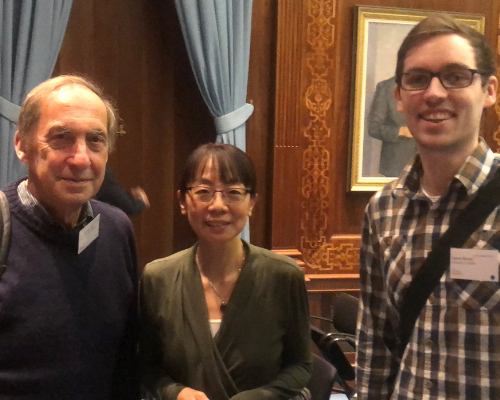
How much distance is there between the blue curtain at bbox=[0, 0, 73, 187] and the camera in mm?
2930

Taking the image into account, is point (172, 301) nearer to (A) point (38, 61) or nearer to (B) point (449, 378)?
(B) point (449, 378)

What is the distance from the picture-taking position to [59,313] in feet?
4.24

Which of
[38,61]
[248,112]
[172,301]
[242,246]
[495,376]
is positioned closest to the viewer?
[495,376]

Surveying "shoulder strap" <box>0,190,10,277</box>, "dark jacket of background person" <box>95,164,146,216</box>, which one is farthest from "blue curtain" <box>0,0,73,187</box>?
"shoulder strap" <box>0,190,10,277</box>

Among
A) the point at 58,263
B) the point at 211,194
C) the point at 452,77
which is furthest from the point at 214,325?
the point at 452,77

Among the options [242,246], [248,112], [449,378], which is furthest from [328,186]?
[449,378]

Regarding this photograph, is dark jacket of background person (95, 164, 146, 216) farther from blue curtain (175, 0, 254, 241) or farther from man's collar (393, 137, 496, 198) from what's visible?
man's collar (393, 137, 496, 198)

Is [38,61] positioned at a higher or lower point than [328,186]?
higher

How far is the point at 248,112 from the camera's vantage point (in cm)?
325

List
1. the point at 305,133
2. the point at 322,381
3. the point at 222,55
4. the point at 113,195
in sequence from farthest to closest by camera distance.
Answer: the point at 305,133 → the point at 222,55 → the point at 113,195 → the point at 322,381

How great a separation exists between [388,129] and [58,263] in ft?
9.14

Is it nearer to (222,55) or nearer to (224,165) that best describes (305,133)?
(222,55)

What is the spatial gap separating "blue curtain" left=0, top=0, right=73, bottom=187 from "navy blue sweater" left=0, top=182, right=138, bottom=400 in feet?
5.90

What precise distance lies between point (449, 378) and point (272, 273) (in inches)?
24.7
